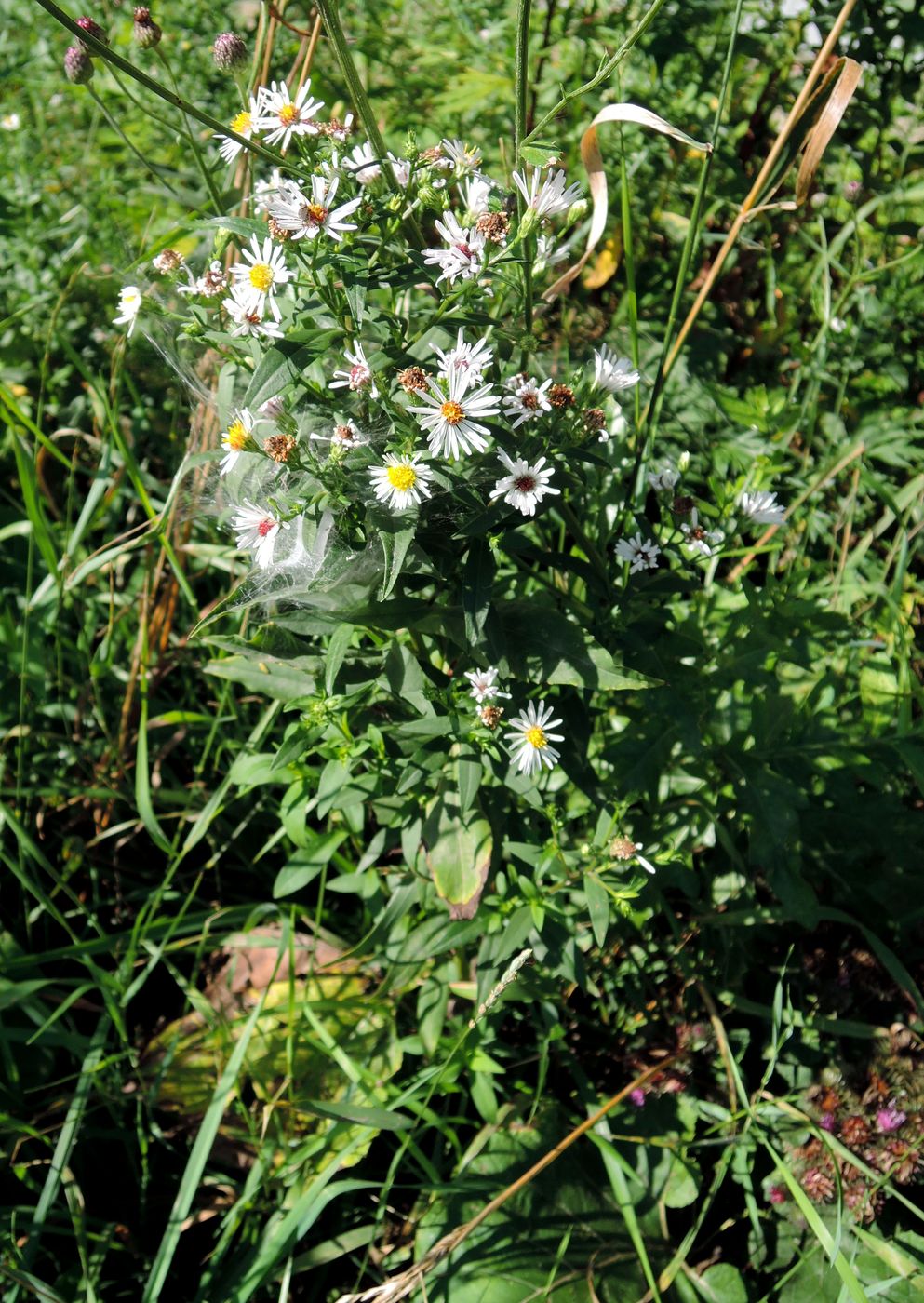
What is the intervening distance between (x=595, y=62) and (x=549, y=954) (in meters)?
2.08

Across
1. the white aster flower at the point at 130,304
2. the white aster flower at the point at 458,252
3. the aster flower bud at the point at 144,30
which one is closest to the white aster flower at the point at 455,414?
the white aster flower at the point at 458,252

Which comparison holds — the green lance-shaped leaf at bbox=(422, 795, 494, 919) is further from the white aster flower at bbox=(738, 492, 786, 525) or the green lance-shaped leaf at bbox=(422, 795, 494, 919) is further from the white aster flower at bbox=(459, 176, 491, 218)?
the white aster flower at bbox=(459, 176, 491, 218)

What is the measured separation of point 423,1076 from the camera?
183 centimetres

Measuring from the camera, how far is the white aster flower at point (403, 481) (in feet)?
4.31

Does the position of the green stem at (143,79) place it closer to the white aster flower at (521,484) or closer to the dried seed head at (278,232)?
the dried seed head at (278,232)


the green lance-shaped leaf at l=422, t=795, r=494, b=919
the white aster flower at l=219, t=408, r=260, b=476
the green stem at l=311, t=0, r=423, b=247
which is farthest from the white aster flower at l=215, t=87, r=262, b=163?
the green lance-shaped leaf at l=422, t=795, r=494, b=919

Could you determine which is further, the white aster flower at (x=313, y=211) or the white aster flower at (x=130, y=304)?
the white aster flower at (x=130, y=304)

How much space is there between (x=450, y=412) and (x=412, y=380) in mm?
66

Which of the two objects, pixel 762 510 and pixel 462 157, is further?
pixel 762 510

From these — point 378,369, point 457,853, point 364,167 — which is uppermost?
point 364,167

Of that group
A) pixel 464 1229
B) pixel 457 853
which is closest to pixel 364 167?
pixel 457 853

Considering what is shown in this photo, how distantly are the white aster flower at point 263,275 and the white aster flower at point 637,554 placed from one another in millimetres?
606

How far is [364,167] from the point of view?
4.50 feet

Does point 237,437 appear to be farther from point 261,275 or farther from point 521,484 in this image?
point 521,484
